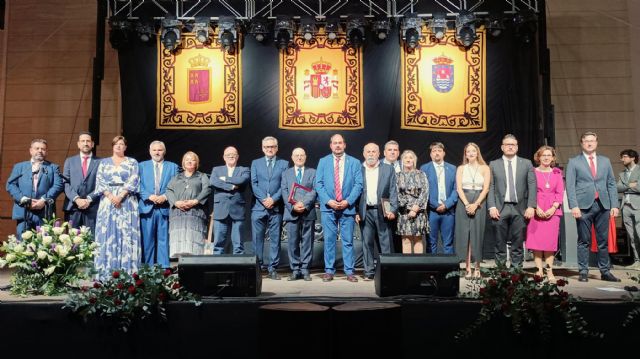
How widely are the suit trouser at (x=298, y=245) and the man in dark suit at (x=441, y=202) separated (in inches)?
51.3

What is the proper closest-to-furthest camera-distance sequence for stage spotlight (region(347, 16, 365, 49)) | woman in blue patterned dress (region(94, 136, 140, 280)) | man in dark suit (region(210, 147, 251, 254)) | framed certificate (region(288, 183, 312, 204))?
woman in blue patterned dress (region(94, 136, 140, 280)) < framed certificate (region(288, 183, 312, 204)) < man in dark suit (region(210, 147, 251, 254)) < stage spotlight (region(347, 16, 365, 49))

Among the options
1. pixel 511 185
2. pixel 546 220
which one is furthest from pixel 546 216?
pixel 511 185

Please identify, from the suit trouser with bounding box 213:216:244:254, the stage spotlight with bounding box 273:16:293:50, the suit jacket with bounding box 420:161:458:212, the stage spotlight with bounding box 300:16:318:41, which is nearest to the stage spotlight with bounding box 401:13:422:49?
the stage spotlight with bounding box 300:16:318:41

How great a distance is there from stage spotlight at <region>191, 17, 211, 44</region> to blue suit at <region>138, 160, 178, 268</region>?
8.53 feet

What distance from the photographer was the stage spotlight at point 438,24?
782cm

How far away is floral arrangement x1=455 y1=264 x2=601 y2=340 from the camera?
342 cm

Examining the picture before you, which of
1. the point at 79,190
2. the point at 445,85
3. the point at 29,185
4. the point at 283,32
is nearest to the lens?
the point at 79,190

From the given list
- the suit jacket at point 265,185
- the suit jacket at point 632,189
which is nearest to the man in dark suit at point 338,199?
the suit jacket at point 265,185

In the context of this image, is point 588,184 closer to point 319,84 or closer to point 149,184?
point 319,84

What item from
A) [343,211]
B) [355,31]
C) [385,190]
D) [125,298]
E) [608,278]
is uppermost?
[355,31]

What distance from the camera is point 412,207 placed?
5.82 m

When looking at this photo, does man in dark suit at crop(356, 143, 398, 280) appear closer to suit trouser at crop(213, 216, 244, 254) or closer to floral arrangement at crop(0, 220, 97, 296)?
suit trouser at crop(213, 216, 244, 254)

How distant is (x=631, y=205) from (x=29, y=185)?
6.99m

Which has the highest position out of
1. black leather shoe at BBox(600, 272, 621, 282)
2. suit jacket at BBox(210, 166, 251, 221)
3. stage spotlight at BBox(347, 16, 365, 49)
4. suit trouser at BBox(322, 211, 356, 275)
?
stage spotlight at BBox(347, 16, 365, 49)
